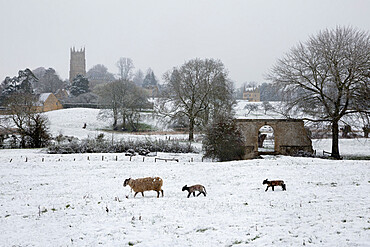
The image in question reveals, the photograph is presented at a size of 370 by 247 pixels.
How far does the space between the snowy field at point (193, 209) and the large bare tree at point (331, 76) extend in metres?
9.83

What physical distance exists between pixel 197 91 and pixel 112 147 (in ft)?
48.4

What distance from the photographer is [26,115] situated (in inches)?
1478

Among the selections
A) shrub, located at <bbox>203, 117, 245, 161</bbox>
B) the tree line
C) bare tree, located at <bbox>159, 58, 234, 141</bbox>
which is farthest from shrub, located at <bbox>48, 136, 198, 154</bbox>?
bare tree, located at <bbox>159, 58, 234, 141</bbox>

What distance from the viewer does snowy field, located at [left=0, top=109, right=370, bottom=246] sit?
782cm

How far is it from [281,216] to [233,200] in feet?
9.38

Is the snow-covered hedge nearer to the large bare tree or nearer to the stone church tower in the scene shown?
the large bare tree

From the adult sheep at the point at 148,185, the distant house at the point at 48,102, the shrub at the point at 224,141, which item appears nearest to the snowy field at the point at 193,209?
the adult sheep at the point at 148,185

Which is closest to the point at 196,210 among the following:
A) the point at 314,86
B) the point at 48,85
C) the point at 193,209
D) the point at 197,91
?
the point at 193,209

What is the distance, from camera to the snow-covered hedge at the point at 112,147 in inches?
1180

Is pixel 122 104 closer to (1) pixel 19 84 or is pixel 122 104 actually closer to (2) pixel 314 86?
(1) pixel 19 84

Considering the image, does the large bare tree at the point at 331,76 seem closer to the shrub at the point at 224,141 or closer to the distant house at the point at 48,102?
the shrub at the point at 224,141

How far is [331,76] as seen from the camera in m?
26.9

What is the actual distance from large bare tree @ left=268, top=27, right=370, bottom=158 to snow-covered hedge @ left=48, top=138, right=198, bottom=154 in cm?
1127

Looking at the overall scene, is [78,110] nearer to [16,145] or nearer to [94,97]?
[94,97]
